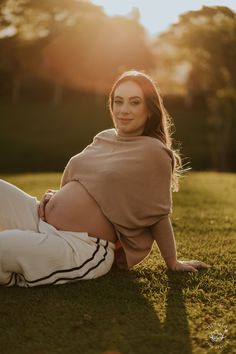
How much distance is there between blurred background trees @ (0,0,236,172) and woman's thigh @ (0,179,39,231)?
10.0 feet

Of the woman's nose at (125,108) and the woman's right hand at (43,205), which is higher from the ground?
the woman's nose at (125,108)

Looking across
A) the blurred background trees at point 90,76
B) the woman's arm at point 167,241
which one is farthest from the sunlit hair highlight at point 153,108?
the blurred background trees at point 90,76

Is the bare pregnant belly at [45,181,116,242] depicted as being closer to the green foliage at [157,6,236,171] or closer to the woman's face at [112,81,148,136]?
the woman's face at [112,81,148,136]

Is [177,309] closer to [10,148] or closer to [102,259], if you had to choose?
[102,259]

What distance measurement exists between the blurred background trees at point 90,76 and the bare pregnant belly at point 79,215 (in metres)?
3.12

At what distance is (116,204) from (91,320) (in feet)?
3.08

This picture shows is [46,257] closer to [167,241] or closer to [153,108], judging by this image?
[167,241]

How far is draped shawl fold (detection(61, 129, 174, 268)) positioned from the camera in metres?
3.90

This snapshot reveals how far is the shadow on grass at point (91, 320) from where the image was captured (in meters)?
2.86

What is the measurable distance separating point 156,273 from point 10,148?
2131cm

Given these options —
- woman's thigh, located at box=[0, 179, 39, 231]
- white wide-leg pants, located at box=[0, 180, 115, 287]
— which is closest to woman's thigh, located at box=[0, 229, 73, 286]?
white wide-leg pants, located at box=[0, 180, 115, 287]

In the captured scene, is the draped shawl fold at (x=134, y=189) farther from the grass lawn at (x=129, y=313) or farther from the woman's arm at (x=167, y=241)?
the grass lawn at (x=129, y=313)

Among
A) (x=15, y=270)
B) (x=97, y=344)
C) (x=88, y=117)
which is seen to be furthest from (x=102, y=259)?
(x=88, y=117)
